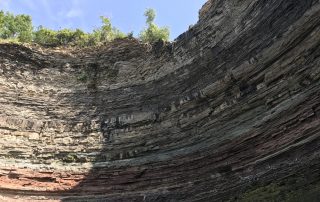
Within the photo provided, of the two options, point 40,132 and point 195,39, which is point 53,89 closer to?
point 40,132

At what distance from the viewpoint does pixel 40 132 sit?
20.7 metres

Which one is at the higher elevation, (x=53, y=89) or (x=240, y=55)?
(x=53, y=89)

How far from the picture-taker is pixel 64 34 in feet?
97.5

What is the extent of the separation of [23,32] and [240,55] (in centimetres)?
1757

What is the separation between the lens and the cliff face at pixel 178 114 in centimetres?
1472

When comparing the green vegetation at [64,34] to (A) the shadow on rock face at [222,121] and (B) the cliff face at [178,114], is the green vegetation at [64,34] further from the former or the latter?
(A) the shadow on rock face at [222,121]

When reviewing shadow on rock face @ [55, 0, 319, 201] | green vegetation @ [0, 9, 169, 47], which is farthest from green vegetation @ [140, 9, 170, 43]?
shadow on rock face @ [55, 0, 319, 201]

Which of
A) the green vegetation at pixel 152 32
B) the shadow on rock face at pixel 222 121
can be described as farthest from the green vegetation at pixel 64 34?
the shadow on rock face at pixel 222 121

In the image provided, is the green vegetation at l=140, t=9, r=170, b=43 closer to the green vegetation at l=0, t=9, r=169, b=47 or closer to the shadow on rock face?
the green vegetation at l=0, t=9, r=169, b=47

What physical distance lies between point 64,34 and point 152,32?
595cm

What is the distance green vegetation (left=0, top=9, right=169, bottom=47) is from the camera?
28645 millimetres

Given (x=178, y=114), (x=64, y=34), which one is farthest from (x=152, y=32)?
(x=178, y=114)

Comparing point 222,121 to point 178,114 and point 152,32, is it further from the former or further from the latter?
point 152,32

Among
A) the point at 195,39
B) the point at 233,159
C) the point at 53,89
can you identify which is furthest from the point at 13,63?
the point at 233,159
